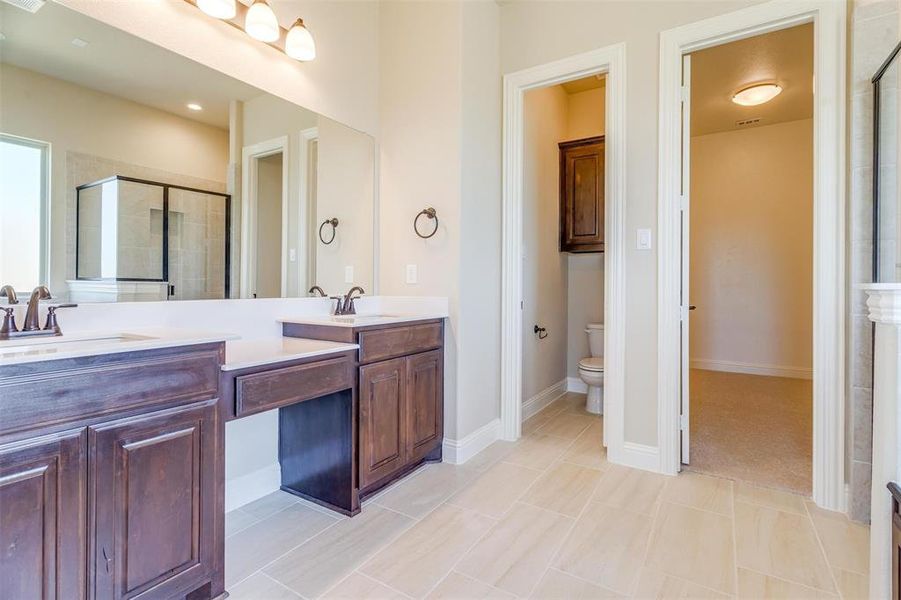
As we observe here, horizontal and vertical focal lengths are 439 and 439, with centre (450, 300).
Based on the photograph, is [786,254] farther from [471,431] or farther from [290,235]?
[290,235]

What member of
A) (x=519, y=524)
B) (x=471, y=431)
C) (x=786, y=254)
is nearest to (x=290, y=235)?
(x=471, y=431)

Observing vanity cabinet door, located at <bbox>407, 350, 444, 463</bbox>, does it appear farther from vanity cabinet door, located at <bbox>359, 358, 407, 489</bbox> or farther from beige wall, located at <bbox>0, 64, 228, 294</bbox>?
beige wall, located at <bbox>0, 64, 228, 294</bbox>

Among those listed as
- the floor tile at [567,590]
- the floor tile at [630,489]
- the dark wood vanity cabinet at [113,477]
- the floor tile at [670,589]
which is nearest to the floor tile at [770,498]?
the floor tile at [630,489]

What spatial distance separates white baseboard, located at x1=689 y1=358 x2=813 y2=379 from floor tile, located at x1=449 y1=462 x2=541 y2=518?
387cm

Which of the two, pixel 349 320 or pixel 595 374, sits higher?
pixel 349 320

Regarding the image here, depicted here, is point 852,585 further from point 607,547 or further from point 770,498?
point 607,547

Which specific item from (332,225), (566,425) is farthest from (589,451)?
(332,225)

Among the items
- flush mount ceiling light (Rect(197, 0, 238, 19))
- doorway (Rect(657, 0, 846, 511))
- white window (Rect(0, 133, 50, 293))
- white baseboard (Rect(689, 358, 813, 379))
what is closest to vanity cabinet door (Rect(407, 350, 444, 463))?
white window (Rect(0, 133, 50, 293))

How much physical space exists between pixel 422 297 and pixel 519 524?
1.35 meters

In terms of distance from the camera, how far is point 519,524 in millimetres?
1910

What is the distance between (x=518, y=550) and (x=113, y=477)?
4.56 feet

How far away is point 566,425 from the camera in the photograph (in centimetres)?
323

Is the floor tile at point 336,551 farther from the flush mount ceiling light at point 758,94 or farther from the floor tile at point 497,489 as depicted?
the flush mount ceiling light at point 758,94

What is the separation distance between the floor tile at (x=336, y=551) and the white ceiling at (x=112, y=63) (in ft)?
6.05
